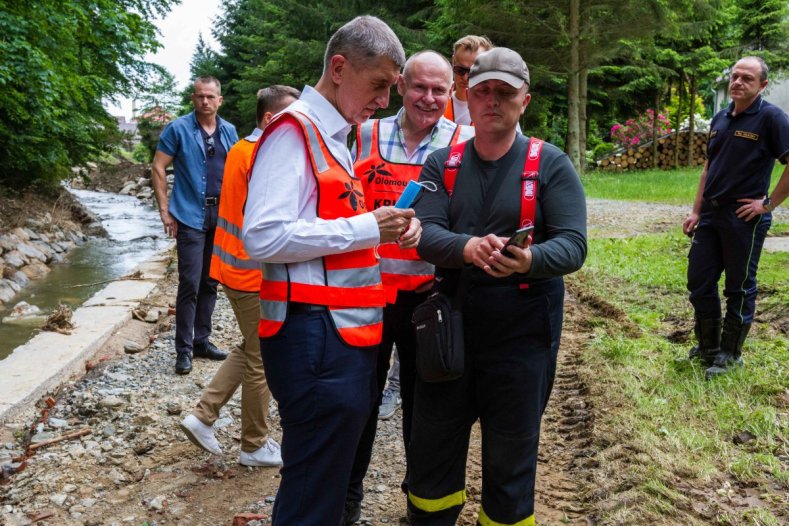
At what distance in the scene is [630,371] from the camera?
485 centimetres

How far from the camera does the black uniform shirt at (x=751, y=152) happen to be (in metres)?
4.54

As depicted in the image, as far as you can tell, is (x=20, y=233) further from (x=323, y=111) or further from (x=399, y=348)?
(x=323, y=111)

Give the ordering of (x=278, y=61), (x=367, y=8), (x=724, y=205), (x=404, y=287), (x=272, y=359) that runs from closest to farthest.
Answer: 1. (x=272, y=359)
2. (x=404, y=287)
3. (x=724, y=205)
4. (x=367, y=8)
5. (x=278, y=61)

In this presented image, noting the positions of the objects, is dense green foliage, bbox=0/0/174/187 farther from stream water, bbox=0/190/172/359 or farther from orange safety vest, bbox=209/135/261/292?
orange safety vest, bbox=209/135/261/292

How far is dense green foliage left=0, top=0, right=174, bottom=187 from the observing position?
33.8 ft

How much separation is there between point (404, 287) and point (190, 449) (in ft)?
6.35

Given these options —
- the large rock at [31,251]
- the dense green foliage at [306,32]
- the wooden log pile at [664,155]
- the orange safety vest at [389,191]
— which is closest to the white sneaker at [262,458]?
the orange safety vest at [389,191]

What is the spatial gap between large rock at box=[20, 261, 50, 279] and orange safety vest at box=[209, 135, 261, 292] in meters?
9.06

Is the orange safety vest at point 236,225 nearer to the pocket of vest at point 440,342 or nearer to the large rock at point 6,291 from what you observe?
the pocket of vest at point 440,342

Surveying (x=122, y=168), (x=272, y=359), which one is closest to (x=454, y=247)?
(x=272, y=359)

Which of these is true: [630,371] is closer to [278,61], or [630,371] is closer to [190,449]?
[190,449]

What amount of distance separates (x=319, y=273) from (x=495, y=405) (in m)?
0.91

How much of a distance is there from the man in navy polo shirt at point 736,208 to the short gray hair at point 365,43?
327 cm

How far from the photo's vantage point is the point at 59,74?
1182 cm
